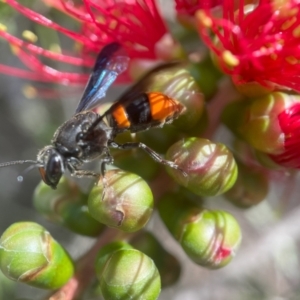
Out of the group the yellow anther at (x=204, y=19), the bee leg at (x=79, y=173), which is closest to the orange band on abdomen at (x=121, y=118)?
the bee leg at (x=79, y=173)

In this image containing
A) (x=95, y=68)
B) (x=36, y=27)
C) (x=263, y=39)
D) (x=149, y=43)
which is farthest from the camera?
(x=36, y=27)

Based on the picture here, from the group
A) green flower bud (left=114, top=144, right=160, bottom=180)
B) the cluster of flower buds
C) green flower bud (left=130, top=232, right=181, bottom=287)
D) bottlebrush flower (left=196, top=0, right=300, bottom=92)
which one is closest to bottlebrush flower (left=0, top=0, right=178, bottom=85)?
the cluster of flower buds

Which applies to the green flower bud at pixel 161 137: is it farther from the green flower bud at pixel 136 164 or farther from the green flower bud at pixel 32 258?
the green flower bud at pixel 32 258

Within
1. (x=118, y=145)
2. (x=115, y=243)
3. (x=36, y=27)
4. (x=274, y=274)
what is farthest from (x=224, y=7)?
(x=274, y=274)

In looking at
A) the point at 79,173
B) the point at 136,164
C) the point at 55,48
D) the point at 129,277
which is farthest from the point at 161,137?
the point at 55,48

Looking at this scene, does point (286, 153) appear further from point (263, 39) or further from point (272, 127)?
point (263, 39)

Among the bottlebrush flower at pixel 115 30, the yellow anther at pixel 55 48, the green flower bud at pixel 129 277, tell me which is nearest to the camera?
the green flower bud at pixel 129 277
